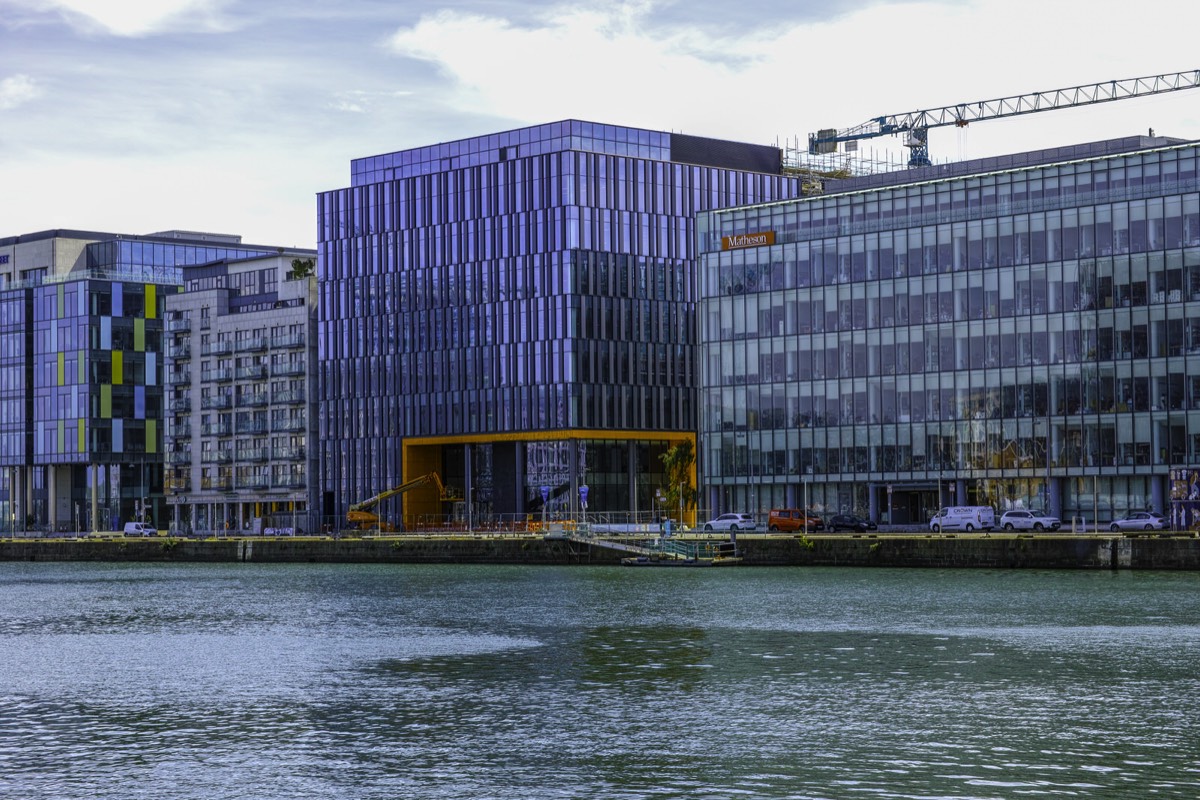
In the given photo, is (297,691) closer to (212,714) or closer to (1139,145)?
(212,714)

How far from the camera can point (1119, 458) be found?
129 m

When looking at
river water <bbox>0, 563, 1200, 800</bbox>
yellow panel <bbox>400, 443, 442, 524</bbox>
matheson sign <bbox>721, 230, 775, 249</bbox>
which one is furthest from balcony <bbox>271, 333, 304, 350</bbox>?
river water <bbox>0, 563, 1200, 800</bbox>

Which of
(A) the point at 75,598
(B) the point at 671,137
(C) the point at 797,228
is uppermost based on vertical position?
(B) the point at 671,137

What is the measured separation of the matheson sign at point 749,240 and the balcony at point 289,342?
5779 cm

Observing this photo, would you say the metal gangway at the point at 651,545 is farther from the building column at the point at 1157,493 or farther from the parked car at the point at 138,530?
the parked car at the point at 138,530

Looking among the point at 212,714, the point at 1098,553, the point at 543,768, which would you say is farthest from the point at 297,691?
the point at 1098,553

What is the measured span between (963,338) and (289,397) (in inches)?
3164

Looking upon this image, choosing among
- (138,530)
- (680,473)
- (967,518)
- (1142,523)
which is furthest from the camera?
(138,530)

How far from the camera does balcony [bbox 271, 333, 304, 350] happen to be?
628 feet

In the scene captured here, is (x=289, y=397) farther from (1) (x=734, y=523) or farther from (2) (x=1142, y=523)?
(2) (x=1142, y=523)

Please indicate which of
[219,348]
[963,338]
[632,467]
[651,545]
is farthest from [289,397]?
[963,338]

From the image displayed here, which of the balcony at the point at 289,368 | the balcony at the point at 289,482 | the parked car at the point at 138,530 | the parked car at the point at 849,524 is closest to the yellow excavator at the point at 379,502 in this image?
the balcony at the point at 289,482

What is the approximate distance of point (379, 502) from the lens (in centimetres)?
17762

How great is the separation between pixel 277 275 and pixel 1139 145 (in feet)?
314
